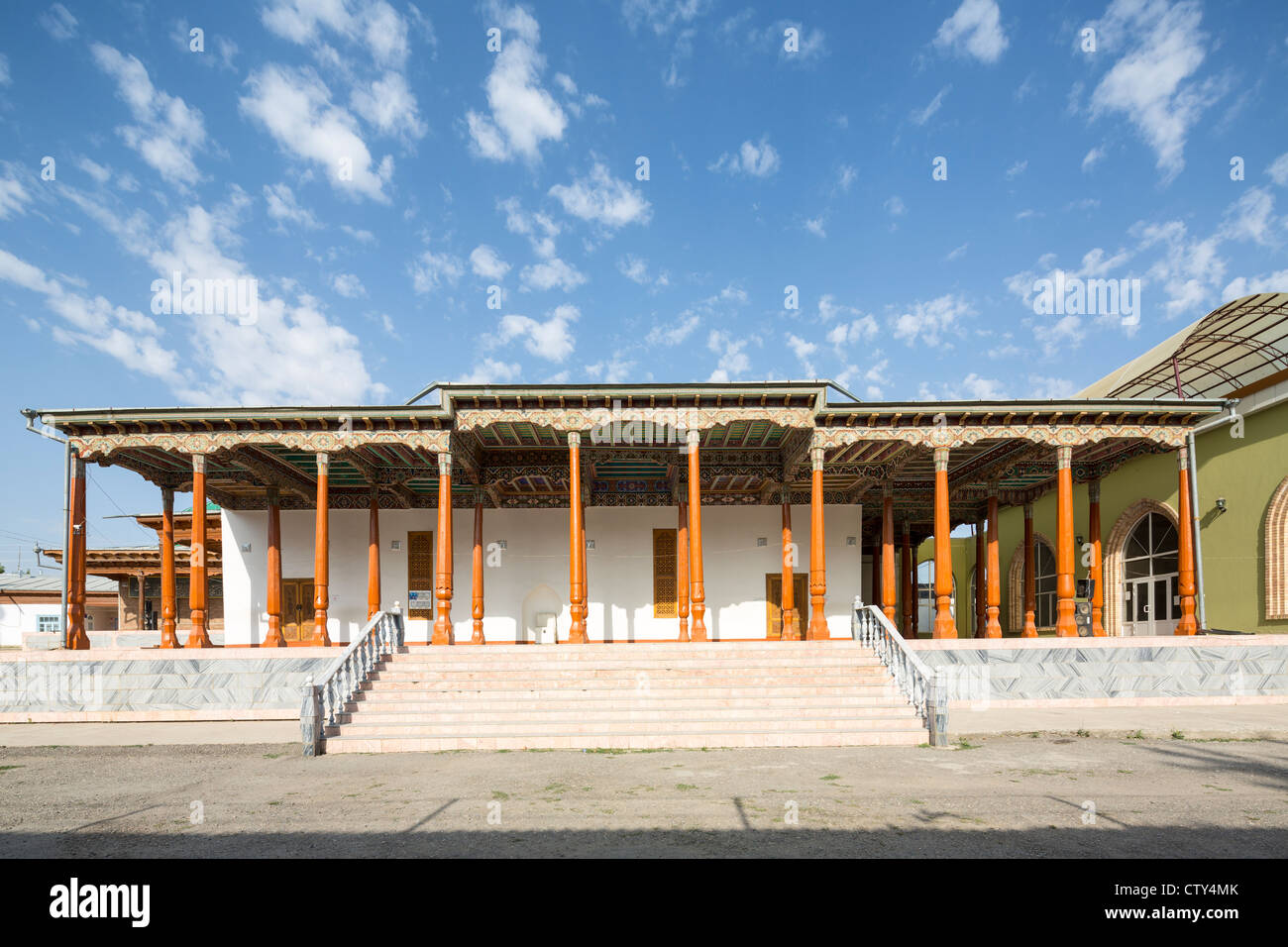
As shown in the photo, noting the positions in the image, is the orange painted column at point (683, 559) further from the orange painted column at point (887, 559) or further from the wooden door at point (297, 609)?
the wooden door at point (297, 609)

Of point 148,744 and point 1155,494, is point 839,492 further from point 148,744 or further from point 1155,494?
point 148,744

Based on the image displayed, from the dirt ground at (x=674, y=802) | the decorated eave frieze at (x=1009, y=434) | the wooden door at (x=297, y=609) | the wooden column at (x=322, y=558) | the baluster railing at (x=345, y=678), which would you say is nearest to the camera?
the dirt ground at (x=674, y=802)

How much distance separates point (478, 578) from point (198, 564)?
595 centimetres

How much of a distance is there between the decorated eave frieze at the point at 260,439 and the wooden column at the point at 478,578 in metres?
3.60

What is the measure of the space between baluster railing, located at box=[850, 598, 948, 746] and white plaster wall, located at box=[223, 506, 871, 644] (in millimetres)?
6780

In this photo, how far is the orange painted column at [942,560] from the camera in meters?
15.8

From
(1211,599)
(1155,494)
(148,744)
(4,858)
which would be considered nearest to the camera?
(4,858)

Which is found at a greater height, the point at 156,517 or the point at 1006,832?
the point at 156,517

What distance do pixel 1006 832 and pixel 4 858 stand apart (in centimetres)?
786

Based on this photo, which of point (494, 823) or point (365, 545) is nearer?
point (494, 823)

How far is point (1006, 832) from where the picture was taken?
6.12 m

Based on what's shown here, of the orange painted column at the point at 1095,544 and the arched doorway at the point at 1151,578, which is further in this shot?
the arched doorway at the point at 1151,578


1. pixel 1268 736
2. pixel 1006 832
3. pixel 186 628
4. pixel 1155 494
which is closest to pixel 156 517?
pixel 186 628

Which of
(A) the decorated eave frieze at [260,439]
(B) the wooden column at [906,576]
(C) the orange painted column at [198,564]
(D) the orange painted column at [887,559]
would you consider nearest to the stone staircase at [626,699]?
(D) the orange painted column at [887,559]
